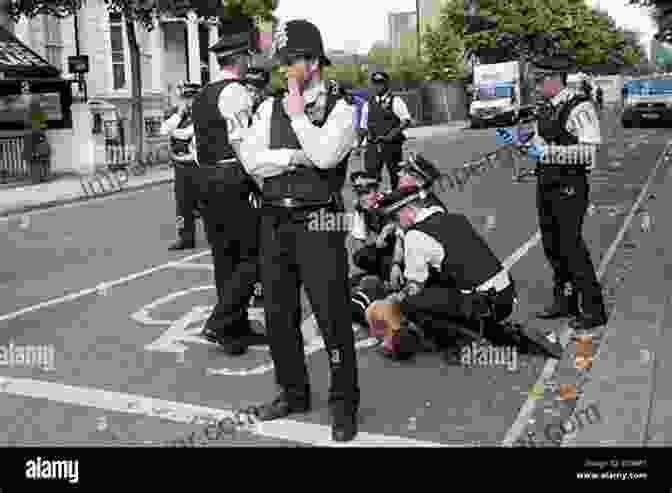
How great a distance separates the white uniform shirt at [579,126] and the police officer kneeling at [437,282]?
43.4 inches

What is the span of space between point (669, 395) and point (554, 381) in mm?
785

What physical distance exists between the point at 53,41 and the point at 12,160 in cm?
912

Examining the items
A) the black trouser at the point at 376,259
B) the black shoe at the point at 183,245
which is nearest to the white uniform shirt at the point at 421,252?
the black trouser at the point at 376,259

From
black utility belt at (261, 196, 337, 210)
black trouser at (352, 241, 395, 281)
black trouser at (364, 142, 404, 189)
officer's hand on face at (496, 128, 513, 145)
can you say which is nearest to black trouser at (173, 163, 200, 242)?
black trouser at (364, 142, 404, 189)

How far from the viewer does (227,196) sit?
6273 millimetres

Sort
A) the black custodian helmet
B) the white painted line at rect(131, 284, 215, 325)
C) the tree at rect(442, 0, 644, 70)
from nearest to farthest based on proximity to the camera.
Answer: the black custodian helmet < the white painted line at rect(131, 284, 215, 325) < the tree at rect(442, 0, 644, 70)

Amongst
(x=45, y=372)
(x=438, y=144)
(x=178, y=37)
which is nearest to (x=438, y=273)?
(x=45, y=372)

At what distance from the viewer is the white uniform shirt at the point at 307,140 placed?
4422mm

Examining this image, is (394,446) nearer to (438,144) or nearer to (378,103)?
(378,103)

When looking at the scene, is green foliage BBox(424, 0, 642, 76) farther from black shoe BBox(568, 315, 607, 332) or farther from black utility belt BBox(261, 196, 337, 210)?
black utility belt BBox(261, 196, 337, 210)

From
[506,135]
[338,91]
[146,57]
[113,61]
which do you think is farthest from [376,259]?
[146,57]

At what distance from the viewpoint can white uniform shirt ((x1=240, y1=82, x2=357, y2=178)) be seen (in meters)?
4.42

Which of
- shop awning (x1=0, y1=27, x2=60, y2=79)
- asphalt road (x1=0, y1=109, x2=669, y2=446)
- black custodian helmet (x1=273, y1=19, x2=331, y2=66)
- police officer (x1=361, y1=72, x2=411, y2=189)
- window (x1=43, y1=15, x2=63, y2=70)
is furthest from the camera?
window (x1=43, y1=15, x2=63, y2=70)

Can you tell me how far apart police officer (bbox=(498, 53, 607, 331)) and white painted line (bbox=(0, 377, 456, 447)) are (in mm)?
2554
